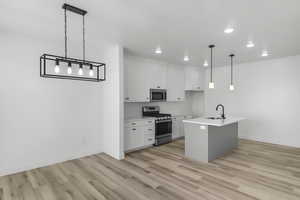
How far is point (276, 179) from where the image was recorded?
287cm

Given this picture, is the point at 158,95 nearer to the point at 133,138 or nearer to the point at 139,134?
the point at 139,134

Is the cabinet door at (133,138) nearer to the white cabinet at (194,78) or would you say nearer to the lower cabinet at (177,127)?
the lower cabinet at (177,127)

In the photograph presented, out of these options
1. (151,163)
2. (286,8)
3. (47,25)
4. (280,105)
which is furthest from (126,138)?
(280,105)

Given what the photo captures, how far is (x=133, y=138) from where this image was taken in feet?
14.5

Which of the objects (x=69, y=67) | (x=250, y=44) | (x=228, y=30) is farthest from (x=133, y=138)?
(x=250, y=44)

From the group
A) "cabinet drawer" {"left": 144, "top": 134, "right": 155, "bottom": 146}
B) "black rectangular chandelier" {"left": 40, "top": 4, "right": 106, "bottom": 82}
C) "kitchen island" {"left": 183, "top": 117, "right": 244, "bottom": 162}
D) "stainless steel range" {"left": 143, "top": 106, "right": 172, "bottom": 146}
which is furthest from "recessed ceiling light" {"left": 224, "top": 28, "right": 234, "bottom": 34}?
"cabinet drawer" {"left": 144, "top": 134, "right": 155, "bottom": 146}

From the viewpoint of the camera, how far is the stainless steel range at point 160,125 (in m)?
4.94

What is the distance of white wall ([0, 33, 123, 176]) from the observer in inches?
123

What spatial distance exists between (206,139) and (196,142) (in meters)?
0.28

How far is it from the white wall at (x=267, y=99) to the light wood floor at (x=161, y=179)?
3.69ft

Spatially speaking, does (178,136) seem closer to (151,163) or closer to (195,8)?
(151,163)

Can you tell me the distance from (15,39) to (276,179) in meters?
5.54

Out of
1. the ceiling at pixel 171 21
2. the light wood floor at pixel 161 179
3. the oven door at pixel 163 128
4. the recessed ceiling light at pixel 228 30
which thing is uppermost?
the ceiling at pixel 171 21

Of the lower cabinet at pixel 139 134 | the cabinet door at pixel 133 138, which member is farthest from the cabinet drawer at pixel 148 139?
the cabinet door at pixel 133 138
